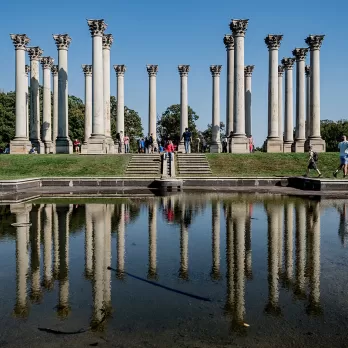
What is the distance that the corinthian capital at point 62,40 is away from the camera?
49.8 meters

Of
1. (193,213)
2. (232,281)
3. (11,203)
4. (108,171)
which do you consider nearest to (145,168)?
(108,171)

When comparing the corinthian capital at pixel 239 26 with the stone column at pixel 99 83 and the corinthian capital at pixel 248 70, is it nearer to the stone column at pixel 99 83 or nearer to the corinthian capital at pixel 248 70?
the stone column at pixel 99 83

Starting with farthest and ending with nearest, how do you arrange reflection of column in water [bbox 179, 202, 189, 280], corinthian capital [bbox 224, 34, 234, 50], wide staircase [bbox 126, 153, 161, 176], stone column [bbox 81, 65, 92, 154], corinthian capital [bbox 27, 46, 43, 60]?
stone column [bbox 81, 65, 92, 154]
corinthian capital [bbox 27, 46, 43, 60]
corinthian capital [bbox 224, 34, 234, 50]
wide staircase [bbox 126, 153, 161, 176]
reflection of column in water [bbox 179, 202, 189, 280]

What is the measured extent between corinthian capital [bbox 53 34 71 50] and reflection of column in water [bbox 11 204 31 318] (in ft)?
131

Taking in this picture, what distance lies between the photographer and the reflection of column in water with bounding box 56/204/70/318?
5.66m

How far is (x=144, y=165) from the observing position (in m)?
37.4

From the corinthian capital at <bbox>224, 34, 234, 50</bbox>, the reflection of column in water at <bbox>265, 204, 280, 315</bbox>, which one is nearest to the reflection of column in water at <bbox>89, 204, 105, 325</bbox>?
the reflection of column in water at <bbox>265, 204, 280, 315</bbox>

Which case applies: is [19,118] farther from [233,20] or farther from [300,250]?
[300,250]

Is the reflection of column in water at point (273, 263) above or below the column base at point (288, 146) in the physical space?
below

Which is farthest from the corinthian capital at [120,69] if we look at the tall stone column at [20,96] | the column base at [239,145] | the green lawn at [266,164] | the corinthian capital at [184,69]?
the green lawn at [266,164]

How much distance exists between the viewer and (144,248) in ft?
30.6

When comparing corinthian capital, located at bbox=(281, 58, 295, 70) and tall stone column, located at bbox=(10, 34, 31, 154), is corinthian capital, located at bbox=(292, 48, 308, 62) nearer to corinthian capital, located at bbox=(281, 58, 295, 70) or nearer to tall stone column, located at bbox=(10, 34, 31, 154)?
corinthian capital, located at bbox=(281, 58, 295, 70)

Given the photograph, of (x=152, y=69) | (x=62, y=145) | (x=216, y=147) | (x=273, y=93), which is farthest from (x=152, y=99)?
(x=273, y=93)

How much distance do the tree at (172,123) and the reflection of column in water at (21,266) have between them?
105 meters
